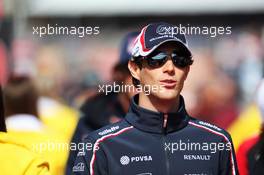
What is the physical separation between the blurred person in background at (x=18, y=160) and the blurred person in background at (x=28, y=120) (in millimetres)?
1678

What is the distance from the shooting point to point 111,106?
445 centimetres

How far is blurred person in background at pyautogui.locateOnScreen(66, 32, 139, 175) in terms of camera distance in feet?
14.1

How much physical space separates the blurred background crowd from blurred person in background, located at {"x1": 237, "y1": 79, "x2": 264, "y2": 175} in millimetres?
342

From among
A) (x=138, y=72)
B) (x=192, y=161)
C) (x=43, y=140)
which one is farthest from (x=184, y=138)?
(x=43, y=140)

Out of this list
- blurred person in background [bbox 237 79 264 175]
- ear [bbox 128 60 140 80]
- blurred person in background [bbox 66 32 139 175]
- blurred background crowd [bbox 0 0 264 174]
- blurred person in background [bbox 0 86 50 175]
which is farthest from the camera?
blurred background crowd [bbox 0 0 264 174]

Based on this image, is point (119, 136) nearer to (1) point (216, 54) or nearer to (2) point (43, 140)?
(2) point (43, 140)

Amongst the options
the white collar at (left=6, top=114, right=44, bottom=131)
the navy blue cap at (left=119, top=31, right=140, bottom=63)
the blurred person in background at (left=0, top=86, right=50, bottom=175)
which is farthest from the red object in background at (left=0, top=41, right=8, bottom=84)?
the blurred person in background at (left=0, top=86, right=50, bottom=175)

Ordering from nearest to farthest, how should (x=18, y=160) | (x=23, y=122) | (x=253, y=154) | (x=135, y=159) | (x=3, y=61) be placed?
(x=18, y=160) → (x=135, y=159) → (x=253, y=154) → (x=23, y=122) → (x=3, y=61)

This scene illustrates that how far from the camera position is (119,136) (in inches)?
117

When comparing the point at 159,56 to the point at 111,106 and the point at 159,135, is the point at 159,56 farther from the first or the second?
the point at 111,106

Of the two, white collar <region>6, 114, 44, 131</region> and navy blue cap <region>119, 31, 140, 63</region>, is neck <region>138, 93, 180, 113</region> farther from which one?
white collar <region>6, 114, 44, 131</region>

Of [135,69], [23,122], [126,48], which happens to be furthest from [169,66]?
[23,122]

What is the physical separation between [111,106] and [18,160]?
6.27ft

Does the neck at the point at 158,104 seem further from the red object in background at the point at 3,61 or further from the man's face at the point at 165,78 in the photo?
the red object in background at the point at 3,61
